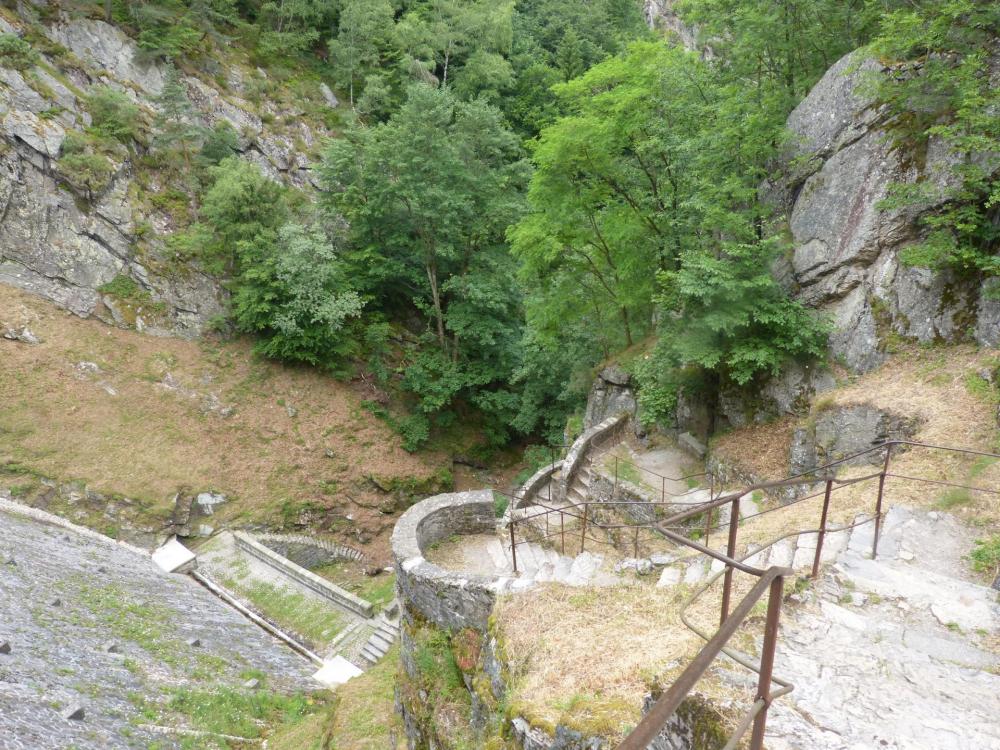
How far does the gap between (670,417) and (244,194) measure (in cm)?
1478

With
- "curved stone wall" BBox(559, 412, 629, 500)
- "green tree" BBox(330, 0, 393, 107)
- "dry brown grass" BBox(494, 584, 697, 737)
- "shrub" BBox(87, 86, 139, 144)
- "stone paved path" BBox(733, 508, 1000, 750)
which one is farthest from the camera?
"green tree" BBox(330, 0, 393, 107)

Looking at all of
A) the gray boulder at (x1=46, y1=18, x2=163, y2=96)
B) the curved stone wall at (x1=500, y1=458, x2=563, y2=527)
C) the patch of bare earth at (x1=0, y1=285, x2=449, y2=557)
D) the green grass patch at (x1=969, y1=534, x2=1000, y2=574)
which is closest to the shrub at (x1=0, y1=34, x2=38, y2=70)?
the gray boulder at (x1=46, y1=18, x2=163, y2=96)

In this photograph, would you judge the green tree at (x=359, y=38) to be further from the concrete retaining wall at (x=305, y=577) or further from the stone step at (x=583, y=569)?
the stone step at (x=583, y=569)

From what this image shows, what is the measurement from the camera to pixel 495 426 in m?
21.5

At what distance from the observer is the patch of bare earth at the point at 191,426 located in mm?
14812

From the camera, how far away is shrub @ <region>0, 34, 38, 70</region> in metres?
17.4

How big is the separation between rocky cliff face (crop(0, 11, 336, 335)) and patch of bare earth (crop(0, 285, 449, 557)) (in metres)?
0.87

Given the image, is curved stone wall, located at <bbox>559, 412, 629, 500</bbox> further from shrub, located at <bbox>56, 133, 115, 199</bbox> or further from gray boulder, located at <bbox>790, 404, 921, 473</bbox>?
shrub, located at <bbox>56, 133, 115, 199</bbox>

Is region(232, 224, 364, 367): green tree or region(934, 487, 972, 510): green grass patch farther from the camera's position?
region(232, 224, 364, 367): green tree

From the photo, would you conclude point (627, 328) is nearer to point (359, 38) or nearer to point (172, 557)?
point (172, 557)

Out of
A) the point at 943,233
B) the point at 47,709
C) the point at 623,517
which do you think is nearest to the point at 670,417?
the point at 623,517

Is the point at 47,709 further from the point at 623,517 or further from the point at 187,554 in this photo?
the point at 623,517

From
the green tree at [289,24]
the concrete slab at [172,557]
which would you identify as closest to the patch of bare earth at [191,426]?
the concrete slab at [172,557]

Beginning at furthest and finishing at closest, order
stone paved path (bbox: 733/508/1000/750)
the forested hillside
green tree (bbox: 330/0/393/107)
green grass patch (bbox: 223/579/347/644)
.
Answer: green tree (bbox: 330/0/393/107) < green grass patch (bbox: 223/579/347/644) < the forested hillside < stone paved path (bbox: 733/508/1000/750)
